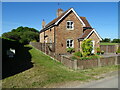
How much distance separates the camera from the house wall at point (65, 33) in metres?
22.3

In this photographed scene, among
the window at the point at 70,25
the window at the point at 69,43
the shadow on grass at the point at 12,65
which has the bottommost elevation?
the shadow on grass at the point at 12,65

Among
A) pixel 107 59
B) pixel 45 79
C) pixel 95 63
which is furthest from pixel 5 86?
pixel 107 59

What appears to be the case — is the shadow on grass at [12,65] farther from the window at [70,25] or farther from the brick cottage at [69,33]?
the window at [70,25]

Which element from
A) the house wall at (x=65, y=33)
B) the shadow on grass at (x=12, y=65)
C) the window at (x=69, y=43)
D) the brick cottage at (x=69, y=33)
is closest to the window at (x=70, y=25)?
the brick cottage at (x=69, y=33)

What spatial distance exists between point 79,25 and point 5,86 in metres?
18.4

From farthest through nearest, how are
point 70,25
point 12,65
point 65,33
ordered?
point 70,25 → point 65,33 → point 12,65

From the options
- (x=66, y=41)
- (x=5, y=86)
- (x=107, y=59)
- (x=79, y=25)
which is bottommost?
(x=5, y=86)

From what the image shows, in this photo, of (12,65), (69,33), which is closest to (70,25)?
(69,33)

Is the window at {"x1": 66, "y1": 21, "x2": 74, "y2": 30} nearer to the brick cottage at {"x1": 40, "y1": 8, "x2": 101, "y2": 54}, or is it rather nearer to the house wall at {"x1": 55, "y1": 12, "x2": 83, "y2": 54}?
the brick cottage at {"x1": 40, "y1": 8, "x2": 101, "y2": 54}

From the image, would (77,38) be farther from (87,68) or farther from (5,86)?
(5,86)

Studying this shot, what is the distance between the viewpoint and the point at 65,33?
2275 cm

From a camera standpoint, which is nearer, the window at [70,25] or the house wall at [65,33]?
the house wall at [65,33]

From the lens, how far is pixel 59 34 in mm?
22375

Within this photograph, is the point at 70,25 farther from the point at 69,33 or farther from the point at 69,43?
the point at 69,43
